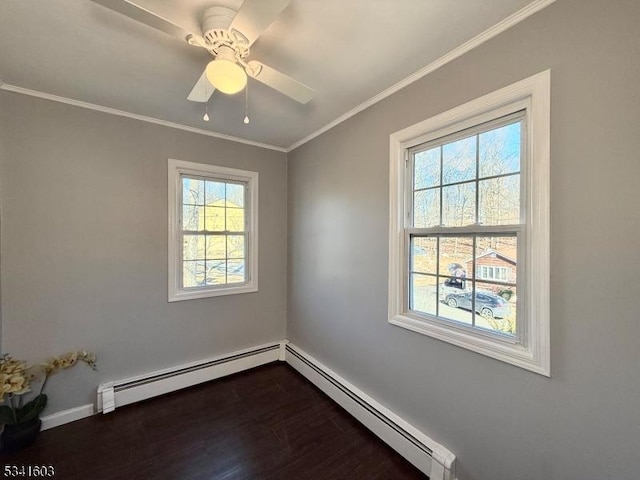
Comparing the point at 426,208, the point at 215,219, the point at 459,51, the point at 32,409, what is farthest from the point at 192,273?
the point at 459,51

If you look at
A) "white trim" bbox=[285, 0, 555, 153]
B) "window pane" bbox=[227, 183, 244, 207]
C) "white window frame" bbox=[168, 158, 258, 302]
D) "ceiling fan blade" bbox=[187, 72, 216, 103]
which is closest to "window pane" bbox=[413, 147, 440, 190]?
"white trim" bbox=[285, 0, 555, 153]

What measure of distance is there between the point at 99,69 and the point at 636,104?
2764 mm

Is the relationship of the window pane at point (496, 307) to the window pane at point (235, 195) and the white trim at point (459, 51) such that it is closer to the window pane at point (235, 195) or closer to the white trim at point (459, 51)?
the white trim at point (459, 51)

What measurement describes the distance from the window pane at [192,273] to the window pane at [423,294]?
207 centimetres

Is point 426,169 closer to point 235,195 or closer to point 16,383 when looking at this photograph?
point 235,195

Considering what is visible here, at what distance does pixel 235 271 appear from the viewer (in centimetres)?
293

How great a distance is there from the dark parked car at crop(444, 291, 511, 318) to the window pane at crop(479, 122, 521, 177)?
68 centimetres

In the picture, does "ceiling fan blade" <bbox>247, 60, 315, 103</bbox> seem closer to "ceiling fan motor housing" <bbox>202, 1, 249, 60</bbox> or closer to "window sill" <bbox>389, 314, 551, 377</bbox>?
"ceiling fan motor housing" <bbox>202, 1, 249, 60</bbox>

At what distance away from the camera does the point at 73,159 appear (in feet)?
6.81

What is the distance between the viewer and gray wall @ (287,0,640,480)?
3.27 ft

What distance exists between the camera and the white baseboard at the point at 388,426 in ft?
4.90

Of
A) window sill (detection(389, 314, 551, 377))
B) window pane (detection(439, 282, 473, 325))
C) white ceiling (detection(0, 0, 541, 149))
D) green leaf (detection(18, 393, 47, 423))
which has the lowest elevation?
green leaf (detection(18, 393, 47, 423))

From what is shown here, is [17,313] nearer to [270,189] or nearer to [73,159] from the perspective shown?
[73,159]

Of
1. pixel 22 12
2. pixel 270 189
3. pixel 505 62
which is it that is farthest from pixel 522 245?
pixel 22 12
